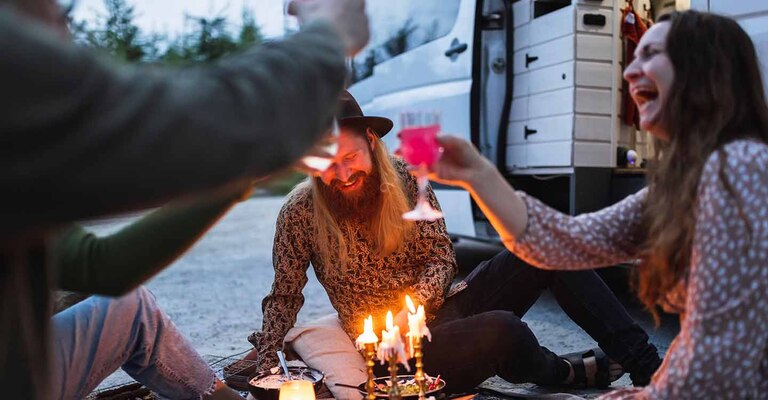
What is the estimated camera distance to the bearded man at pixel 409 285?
3094 millimetres

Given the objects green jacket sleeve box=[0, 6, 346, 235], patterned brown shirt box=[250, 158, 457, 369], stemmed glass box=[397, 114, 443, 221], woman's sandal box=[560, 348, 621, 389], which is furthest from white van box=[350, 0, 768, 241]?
green jacket sleeve box=[0, 6, 346, 235]

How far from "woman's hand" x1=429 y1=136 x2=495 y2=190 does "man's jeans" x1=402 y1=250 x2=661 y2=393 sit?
52.2 inches

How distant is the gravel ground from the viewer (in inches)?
175

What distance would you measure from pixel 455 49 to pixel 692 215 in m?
3.86

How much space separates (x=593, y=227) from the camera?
6.32ft

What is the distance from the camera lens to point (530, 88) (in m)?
5.02

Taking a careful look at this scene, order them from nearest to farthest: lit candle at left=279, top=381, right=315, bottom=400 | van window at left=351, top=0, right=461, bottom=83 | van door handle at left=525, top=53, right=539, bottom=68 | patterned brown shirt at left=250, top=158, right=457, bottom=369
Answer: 1. lit candle at left=279, top=381, right=315, bottom=400
2. patterned brown shirt at left=250, top=158, right=457, bottom=369
3. van door handle at left=525, top=53, right=539, bottom=68
4. van window at left=351, top=0, right=461, bottom=83

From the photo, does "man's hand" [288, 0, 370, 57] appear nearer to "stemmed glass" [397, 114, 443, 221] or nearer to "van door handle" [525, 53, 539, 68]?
"stemmed glass" [397, 114, 443, 221]

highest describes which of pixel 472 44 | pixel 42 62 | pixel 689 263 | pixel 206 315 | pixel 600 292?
→ pixel 472 44

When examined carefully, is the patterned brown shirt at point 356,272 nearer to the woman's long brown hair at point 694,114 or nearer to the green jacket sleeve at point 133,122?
the woman's long brown hair at point 694,114

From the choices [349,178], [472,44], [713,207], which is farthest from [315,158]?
[472,44]

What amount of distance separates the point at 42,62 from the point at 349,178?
7.13ft

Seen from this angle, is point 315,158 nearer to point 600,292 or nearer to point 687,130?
point 687,130

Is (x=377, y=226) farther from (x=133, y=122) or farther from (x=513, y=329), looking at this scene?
(x=133, y=122)
